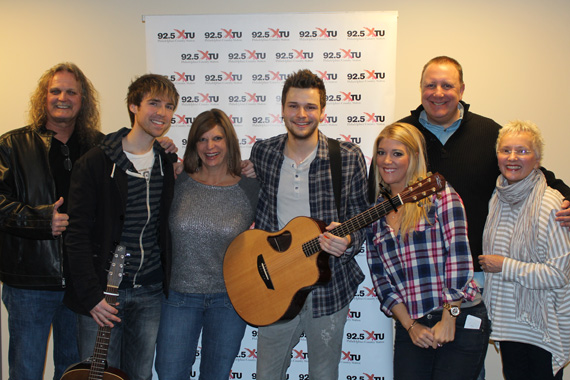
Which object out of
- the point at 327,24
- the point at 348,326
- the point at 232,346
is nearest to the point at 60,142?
the point at 232,346

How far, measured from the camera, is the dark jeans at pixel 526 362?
7.93 feet

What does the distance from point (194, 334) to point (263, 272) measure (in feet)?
1.84

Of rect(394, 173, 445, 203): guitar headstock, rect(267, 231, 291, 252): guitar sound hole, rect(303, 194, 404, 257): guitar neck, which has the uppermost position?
rect(394, 173, 445, 203): guitar headstock

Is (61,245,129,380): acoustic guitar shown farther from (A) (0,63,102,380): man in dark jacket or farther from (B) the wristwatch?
(B) the wristwatch

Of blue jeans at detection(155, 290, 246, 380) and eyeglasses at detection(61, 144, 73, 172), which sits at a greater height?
eyeglasses at detection(61, 144, 73, 172)

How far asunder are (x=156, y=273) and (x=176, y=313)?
0.87 ft

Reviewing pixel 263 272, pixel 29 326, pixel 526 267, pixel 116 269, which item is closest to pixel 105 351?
pixel 116 269

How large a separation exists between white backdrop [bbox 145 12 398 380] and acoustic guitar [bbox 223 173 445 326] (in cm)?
109

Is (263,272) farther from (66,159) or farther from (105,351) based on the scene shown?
(66,159)

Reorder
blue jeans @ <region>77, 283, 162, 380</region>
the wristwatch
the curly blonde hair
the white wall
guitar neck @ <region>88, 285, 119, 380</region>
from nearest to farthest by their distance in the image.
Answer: the wristwatch → guitar neck @ <region>88, 285, 119, 380</region> → blue jeans @ <region>77, 283, 162, 380</region> → the curly blonde hair → the white wall

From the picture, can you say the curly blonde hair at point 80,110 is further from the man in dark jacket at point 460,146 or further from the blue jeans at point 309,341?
the man in dark jacket at point 460,146

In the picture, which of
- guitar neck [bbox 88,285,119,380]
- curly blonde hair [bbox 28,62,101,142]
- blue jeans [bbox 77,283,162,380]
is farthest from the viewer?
curly blonde hair [bbox 28,62,101,142]

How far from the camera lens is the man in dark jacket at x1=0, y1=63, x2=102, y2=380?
2.54m

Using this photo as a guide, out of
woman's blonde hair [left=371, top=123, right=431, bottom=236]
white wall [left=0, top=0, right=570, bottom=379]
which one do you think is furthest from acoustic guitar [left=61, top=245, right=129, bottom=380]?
white wall [left=0, top=0, right=570, bottom=379]
